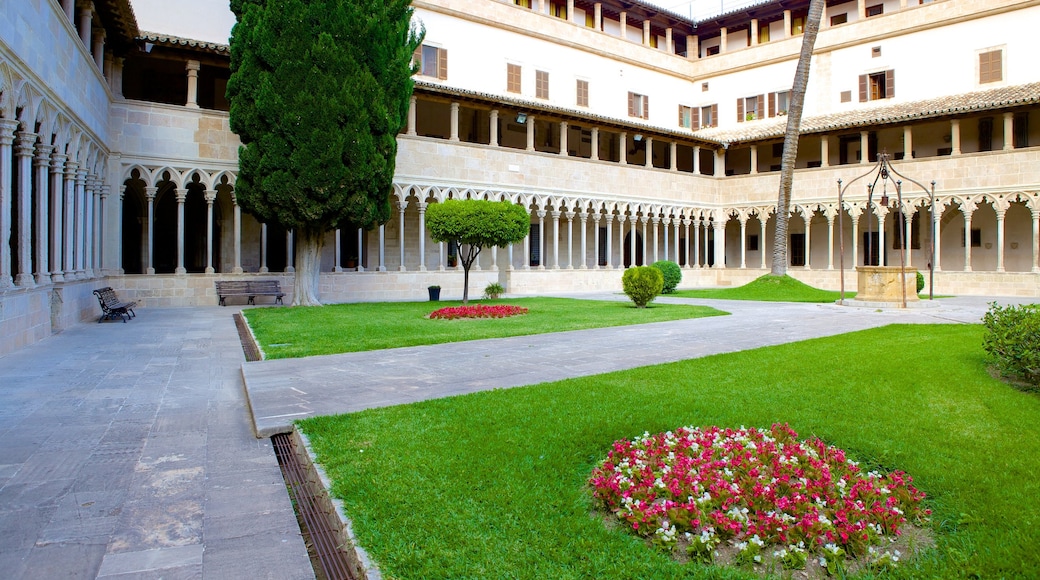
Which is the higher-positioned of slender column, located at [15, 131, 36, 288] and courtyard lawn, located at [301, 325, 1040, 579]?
slender column, located at [15, 131, 36, 288]

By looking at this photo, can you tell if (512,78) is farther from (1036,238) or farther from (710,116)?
(1036,238)

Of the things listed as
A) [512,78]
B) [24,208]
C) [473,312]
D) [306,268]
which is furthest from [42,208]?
[512,78]

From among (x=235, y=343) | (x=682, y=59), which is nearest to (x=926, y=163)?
(x=682, y=59)

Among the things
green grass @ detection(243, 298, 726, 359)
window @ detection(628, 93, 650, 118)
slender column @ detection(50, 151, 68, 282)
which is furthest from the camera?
window @ detection(628, 93, 650, 118)

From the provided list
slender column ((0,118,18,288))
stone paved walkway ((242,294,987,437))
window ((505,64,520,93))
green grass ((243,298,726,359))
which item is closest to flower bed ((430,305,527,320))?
green grass ((243,298,726,359))

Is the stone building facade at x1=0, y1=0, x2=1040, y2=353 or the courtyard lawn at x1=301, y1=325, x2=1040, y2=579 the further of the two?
the stone building facade at x1=0, y1=0, x2=1040, y2=353

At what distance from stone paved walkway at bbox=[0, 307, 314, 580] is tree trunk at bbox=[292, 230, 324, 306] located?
9.34m

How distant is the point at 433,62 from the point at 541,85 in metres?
5.41

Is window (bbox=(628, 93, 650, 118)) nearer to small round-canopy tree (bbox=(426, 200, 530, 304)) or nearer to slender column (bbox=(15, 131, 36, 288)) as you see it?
small round-canopy tree (bbox=(426, 200, 530, 304))

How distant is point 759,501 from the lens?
3.26 metres

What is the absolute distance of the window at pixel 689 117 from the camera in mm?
34594

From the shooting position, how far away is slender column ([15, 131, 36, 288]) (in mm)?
9859

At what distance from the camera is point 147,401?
6.27 meters

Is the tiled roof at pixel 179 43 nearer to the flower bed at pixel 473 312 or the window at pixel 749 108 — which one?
the flower bed at pixel 473 312
